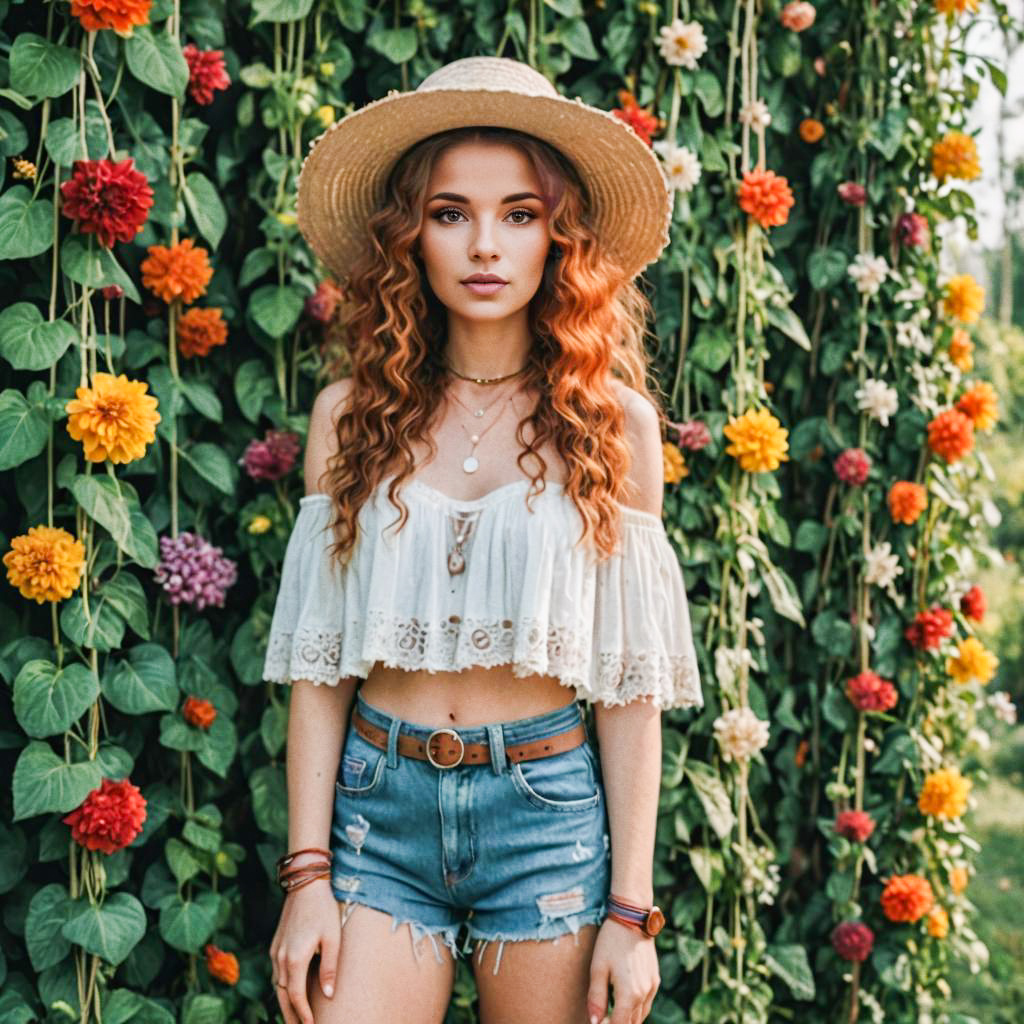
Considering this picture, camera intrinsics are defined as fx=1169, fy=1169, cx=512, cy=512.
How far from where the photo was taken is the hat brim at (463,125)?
1622mm

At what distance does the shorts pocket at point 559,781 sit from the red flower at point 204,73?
4.18 ft

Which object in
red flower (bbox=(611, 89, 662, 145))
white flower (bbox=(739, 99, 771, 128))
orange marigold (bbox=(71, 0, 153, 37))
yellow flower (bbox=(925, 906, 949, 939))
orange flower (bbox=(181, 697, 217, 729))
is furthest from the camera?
yellow flower (bbox=(925, 906, 949, 939))

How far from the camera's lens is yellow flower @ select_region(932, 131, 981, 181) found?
8.02 feet

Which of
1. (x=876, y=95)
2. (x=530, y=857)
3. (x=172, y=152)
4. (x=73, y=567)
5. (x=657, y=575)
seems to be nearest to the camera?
(x=530, y=857)

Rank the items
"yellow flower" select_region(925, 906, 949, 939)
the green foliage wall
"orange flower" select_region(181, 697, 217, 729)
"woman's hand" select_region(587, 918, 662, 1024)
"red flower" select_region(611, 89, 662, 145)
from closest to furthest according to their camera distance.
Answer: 1. "woman's hand" select_region(587, 918, 662, 1024)
2. the green foliage wall
3. "orange flower" select_region(181, 697, 217, 729)
4. "red flower" select_region(611, 89, 662, 145)
5. "yellow flower" select_region(925, 906, 949, 939)

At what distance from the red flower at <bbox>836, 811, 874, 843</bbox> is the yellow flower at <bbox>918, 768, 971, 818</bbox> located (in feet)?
0.42

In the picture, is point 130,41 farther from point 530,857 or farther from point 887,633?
point 887,633

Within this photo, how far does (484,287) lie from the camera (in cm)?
163

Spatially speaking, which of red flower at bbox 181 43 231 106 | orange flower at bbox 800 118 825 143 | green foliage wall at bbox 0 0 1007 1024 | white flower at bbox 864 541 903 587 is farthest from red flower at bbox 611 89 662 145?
white flower at bbox 864 541 903 587

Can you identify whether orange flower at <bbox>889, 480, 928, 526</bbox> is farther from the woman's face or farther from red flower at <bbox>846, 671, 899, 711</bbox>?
the woman's face

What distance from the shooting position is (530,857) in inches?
61.4

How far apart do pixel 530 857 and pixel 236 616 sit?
0.87 m

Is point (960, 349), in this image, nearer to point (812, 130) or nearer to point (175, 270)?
point (812, 130)

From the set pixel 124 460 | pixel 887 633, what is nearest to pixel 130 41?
pixel 124 460
